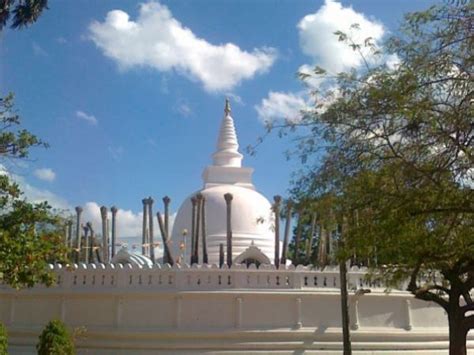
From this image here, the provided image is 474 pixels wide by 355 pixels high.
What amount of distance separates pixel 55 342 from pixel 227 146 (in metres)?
23.2

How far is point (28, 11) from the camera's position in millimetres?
14352

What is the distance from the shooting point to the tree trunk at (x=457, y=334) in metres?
11.7

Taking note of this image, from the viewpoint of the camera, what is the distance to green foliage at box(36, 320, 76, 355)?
16141mm

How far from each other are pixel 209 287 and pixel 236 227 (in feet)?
47.7

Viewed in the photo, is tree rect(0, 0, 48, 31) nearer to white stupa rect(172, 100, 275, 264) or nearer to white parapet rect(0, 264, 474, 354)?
white parapet rect(0, 264, 474, 354)

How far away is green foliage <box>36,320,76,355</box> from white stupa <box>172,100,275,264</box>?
39.5 ft

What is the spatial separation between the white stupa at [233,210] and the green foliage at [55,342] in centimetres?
1203

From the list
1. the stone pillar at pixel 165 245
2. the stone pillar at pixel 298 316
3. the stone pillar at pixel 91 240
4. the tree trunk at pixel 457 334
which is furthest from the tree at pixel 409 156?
the stone pillar at pixel 91 240

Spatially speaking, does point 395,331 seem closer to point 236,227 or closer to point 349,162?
point 349,162

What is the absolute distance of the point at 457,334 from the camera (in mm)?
11781

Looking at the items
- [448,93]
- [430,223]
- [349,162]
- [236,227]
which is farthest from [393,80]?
[236,227]

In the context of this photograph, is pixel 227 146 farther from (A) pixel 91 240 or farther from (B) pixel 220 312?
(B) pixel 220 312

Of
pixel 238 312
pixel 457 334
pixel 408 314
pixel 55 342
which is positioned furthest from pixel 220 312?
pixel 457 334

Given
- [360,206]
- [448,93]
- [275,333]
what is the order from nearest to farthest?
[448,93] → [360,206] → [275,333]
